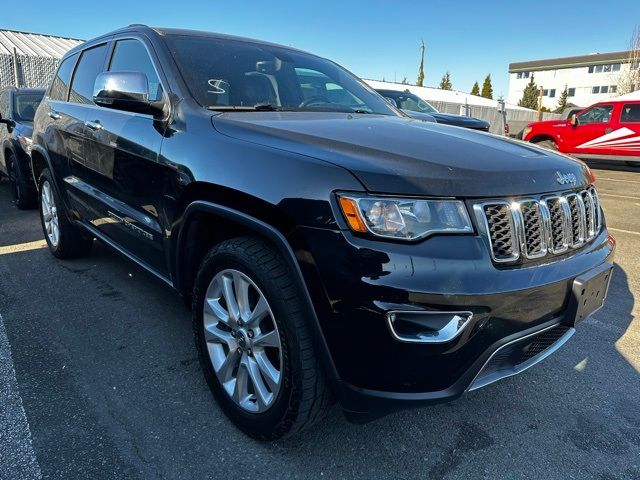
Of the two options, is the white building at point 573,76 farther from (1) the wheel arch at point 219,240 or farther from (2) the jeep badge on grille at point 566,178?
(1) the wheel arch at point 219,240

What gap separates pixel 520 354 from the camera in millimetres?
1844

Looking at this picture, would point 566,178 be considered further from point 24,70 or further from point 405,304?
point 24,70

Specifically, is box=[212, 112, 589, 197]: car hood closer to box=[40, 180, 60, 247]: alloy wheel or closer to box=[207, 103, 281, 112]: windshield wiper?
Answer: box=[207, 103, 281, 112]: windshield wiper

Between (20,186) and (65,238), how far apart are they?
9.55 ft

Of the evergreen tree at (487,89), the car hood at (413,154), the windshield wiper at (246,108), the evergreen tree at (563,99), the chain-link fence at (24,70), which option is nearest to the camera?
the car hood at (413,154)

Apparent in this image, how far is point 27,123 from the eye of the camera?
617 cm

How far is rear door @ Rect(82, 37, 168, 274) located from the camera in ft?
8.32

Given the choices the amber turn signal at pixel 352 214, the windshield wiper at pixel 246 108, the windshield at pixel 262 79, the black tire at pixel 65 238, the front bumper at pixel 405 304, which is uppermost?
the windshield at pixel 262 79

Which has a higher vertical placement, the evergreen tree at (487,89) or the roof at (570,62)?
the roof at (570,62)

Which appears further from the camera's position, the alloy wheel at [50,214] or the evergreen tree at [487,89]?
the evergreen tree at [487,89]

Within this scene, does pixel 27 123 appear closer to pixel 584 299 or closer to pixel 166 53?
pixel 166 53

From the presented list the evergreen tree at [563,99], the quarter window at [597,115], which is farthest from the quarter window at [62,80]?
the evergreen tree at [563,99]

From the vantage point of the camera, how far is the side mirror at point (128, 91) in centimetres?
244

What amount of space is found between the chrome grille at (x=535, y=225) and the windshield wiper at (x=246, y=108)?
1370mm
